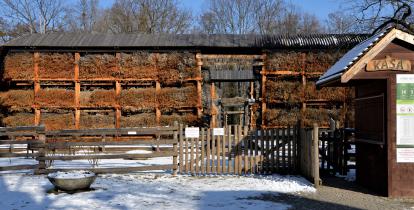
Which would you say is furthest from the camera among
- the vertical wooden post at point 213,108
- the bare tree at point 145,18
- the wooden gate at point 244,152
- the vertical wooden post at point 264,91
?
the bare tree at point 145,18

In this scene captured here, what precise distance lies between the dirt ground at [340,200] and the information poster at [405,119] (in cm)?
99

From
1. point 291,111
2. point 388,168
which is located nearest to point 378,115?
point 388,168

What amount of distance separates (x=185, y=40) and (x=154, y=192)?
661 inches

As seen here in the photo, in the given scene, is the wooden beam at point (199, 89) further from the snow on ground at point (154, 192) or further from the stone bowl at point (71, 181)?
the stone bowl at point (71, 181)

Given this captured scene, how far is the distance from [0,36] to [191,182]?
41989mm

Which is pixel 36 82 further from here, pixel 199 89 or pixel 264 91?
pixel 264 91

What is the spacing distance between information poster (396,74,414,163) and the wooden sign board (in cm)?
23

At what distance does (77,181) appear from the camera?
9.47 metres

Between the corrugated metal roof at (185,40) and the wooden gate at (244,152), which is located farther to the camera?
the corrugated metal roof at (185,40)

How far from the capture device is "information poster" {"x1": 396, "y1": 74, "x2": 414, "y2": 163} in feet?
30.1

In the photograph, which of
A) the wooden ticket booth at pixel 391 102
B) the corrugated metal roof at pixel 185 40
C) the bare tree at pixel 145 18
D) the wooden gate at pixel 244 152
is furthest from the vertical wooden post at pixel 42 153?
the bare tree at pixel 145 18

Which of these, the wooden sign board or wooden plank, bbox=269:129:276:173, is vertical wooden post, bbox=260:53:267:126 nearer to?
wooden plank, bbox=269:129:276:173

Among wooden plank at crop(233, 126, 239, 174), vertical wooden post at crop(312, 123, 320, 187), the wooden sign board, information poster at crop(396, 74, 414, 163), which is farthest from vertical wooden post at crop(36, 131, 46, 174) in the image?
information poster at crop(396, 74, 414, 163)

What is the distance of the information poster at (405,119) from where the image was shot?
919cm
